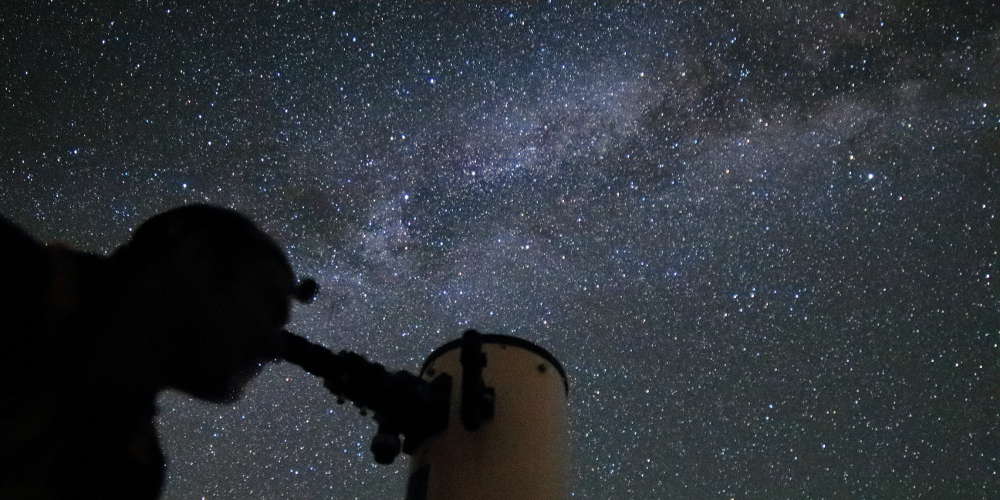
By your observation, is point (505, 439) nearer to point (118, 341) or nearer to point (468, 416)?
point (468, 416)

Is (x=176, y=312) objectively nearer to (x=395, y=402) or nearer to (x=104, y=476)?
(x=104, y=476)

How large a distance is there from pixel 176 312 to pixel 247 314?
0.50 feet

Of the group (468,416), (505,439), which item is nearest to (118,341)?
(468,416)

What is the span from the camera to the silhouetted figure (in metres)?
1.04

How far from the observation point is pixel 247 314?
4.51 feet

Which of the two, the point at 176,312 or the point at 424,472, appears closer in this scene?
the point at 176,312

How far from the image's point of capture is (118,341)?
1144 mm

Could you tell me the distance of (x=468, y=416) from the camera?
272 centimetres

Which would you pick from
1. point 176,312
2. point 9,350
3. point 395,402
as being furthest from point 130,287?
point 395,402

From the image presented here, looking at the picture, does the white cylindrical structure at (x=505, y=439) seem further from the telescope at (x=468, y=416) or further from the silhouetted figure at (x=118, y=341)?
the silhouetted figure at (x=118, y=341)

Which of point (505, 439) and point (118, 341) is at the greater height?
point (505, 439)

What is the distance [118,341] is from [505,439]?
1.84 m

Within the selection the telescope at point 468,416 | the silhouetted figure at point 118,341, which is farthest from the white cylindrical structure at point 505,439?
the silhouetted figure at point 118,341

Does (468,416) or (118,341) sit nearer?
(118,341)
